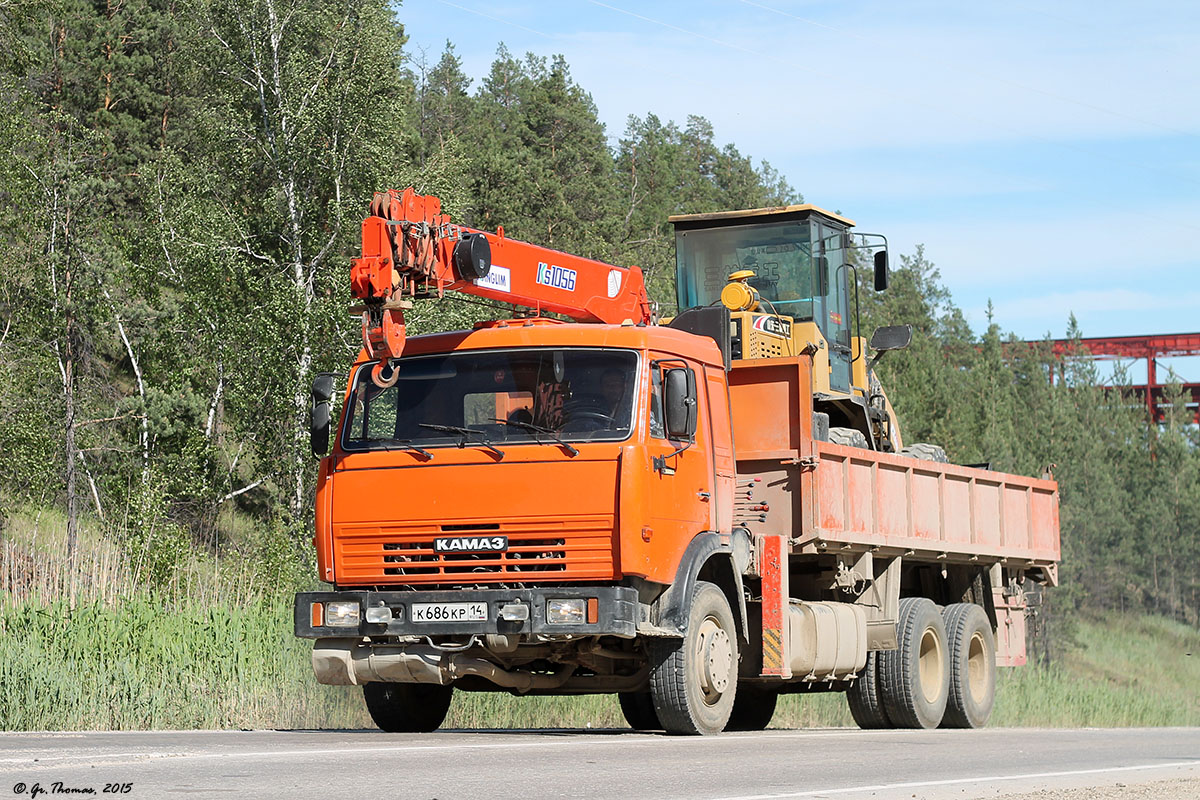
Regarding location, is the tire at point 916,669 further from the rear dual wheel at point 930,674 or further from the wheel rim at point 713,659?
the wheel rim at point 713,659

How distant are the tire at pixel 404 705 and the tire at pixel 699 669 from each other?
1998 millimetres

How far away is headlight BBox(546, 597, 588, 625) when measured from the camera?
417 inches

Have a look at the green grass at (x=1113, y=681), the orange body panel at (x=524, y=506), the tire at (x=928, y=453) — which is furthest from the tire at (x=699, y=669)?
the green grass at (x=1113, y=681)

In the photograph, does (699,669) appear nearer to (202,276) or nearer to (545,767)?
(545,767)

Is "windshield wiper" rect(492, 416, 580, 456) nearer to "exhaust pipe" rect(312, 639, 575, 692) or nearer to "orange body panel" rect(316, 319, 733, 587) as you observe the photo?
"orange body panel" rect(316, 319, 733, 587)

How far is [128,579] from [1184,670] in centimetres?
5029

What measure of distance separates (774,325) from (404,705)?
217 inches

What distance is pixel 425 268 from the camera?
449 inches

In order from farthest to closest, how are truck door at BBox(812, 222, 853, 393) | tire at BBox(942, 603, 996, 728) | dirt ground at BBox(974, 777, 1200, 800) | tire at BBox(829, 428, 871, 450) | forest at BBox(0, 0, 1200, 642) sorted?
forest at BBox(0, 0, 1200, 642), tire at BBox(942, 603, 996, 728), truck door at BBox(812, 222, 853, 393), tire at BBox(829, 428, 871, 450), dirt ground at BBox(974, 777, 1200, 800)

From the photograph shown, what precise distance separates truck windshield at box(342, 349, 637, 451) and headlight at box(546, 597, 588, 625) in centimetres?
113

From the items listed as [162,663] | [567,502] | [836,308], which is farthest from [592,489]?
[836,308]

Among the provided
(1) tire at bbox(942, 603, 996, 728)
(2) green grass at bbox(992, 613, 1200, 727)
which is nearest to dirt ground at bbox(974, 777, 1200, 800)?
(1) tire at bbox(942, 603, 996, 728)

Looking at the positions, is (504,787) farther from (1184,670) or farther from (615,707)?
(1184,670)

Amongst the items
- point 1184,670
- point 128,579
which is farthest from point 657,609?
point 1184,670
